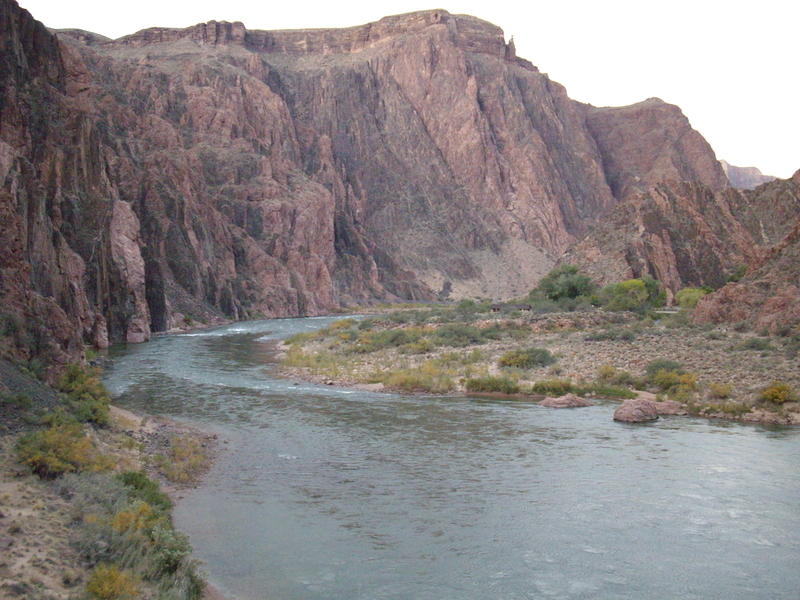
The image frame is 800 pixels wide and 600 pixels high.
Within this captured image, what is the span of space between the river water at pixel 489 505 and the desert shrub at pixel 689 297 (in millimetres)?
39193

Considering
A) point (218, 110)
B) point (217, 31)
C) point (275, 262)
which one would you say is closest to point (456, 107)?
point (217, 31)

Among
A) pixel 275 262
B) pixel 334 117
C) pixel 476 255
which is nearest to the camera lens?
pixel 275 262

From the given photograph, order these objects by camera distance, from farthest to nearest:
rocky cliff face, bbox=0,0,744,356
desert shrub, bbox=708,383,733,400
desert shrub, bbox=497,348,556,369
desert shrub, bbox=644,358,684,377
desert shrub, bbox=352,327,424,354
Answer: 1. desert shrub, bbox=352,327,424,354
2. rocky cliff face, bbox=0,0,744,356
3. desert shrub, bbox=497,348,556,369
4. desert shrub, bbox=644,358,684,377
5. desert shrub, bbox=708,383,733,400

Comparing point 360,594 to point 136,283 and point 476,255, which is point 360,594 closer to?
point 136,283

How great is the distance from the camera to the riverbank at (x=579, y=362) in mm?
28641

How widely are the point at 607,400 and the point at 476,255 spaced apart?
139 m

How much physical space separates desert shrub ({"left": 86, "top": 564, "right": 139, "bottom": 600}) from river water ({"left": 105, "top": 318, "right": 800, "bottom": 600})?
204 centimetres

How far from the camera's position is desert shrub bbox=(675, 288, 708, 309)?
63.4 metres

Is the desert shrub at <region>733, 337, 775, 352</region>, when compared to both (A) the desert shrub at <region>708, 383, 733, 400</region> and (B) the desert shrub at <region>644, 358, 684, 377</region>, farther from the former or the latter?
(A) the desert shrub at <region>708, 383, 733, 400</region>

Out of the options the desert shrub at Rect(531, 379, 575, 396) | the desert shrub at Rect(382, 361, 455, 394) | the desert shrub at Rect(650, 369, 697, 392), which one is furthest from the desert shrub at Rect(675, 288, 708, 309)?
the desert shrub at Rect(382, 361, 455, 394)

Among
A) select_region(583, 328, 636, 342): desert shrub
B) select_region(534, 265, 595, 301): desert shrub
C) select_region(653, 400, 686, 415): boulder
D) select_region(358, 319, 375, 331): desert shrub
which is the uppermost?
select_region(534, 265, 595, 301): desert shrub

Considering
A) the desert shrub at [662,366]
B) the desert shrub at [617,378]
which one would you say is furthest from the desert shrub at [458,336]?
the desert shrub at [662,366]

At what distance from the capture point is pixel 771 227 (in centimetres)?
7506

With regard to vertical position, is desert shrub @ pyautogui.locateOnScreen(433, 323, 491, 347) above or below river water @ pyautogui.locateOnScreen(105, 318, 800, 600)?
above
